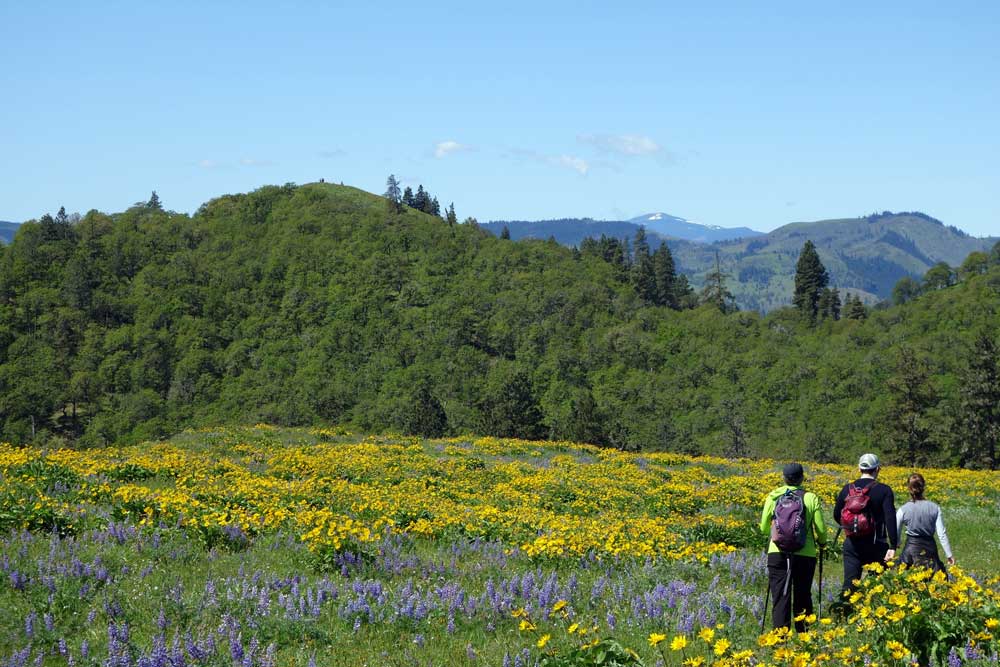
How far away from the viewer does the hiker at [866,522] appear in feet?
30.5

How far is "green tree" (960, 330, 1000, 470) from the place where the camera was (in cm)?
6850

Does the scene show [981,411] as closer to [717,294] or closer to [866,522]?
[866,522]

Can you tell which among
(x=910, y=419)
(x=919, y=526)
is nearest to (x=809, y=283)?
(x=910, y=419)

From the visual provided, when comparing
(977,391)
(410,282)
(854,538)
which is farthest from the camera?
(410,282)

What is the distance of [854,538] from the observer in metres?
9.48

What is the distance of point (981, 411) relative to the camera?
71.1 meters

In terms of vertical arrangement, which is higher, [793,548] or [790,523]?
[790,523]

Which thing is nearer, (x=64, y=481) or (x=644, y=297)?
(x=64, y=481)

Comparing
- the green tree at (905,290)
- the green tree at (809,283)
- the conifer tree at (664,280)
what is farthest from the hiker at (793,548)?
the green tree at (905,290)

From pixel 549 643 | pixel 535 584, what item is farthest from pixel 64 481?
pixel 549 643

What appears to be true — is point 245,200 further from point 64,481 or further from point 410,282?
point 64,481

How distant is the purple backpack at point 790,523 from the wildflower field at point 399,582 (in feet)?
2.71

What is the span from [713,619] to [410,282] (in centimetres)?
16171

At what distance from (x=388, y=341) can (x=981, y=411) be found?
9980 cm
